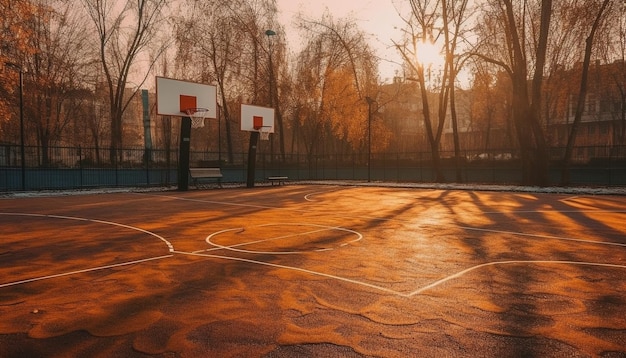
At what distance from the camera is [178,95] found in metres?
21.8

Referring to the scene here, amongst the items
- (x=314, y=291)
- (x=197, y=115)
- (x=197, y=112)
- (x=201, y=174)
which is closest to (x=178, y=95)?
(x=197, y=112)

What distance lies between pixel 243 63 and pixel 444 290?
33.8 metres

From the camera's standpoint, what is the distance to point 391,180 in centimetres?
3594

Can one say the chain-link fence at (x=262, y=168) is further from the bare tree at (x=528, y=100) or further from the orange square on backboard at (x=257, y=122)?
the orange square on backboard at (x=257, y=122)

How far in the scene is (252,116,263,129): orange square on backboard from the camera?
26.5m

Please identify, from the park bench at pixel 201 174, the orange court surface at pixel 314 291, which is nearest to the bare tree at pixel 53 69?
the park bench at pixel 201 174

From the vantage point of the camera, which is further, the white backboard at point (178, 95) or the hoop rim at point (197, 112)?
the hoop rim at point (197, 112)

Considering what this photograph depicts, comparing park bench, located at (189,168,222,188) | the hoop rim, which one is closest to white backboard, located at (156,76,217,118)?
the hoop rim

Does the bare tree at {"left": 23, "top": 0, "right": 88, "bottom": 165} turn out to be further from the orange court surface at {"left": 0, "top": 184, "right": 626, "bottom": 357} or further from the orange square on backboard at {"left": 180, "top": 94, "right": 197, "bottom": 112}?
the orange court surface at {"left": 0, "top": 184, "right": 626, "bottom": 357}

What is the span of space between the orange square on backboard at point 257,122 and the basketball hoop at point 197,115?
14.0 ft

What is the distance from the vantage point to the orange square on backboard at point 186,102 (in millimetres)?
21891

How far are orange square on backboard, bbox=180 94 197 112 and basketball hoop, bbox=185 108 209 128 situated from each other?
0.20 metres

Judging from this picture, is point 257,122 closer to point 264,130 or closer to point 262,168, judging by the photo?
point 264,130

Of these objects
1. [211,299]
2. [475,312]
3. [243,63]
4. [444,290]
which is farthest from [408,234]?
[243,63]
